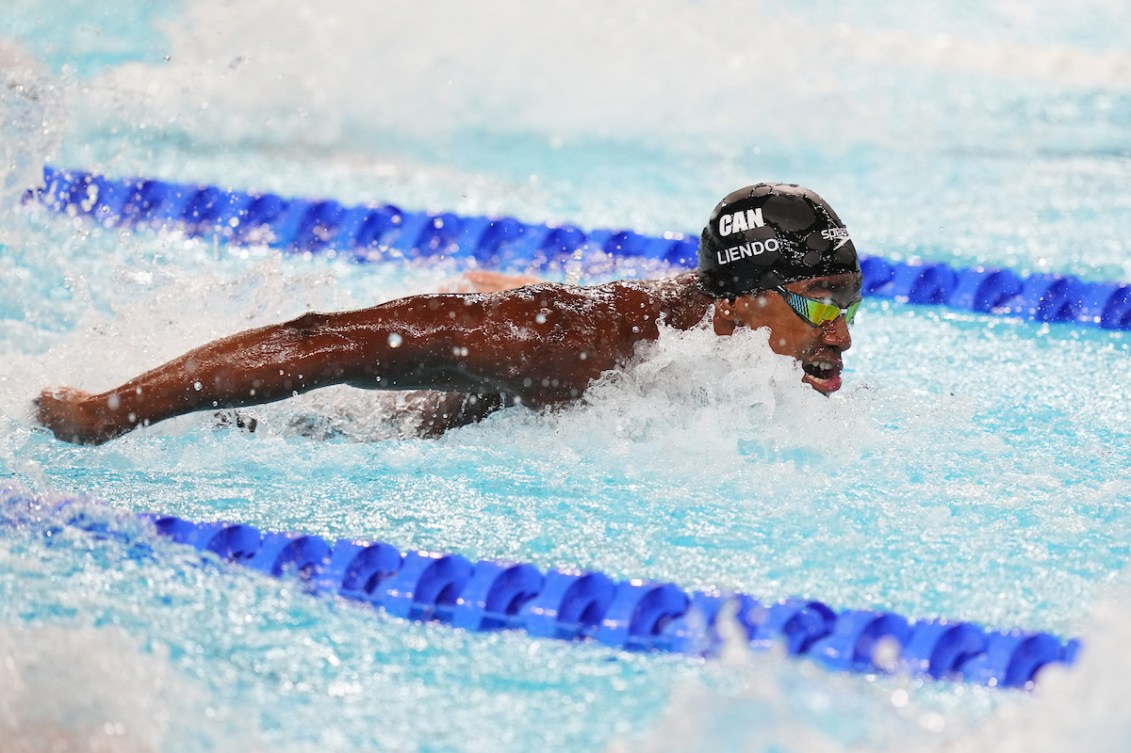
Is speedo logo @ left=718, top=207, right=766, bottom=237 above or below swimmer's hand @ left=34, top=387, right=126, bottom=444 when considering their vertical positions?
above

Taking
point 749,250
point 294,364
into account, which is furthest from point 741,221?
point 294,364

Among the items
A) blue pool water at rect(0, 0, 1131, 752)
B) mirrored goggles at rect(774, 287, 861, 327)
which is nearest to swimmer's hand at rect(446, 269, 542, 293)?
blue pool water at rect(0, 0, 1131, 752)

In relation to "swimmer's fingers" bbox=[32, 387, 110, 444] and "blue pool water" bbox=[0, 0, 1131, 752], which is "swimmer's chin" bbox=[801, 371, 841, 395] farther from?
"swimmer's fingers" bbox=[32, 387, 110, 444]

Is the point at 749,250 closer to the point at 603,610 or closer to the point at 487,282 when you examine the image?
the point at 487,282

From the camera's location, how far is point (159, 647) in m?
2.14

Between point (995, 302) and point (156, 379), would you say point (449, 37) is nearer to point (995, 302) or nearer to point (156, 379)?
point (995, 302)

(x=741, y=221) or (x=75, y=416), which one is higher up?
(x=741, y=221)

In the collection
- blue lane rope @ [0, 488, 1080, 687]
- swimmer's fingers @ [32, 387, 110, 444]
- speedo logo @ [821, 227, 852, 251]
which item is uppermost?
speedo logo @ [821, 227, 852, 251]

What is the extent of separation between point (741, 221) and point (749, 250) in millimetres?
72

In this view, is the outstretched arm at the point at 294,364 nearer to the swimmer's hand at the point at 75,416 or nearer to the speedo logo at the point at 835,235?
the swimmer's hand at the point at 75,416

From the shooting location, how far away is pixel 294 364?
8.37ft

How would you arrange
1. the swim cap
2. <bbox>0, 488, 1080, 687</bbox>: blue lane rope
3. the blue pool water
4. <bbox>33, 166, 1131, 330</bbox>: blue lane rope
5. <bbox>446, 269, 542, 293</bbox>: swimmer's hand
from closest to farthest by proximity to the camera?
the blue pool water
<bbox>0, 488, 1080, 687</bbox>: blue lane rope
the swim cap
<bbox>446, 269, 542, 293</bbox>: swimmer's hand
<bbox>33, 166, 1131, 330</bbox>: blue lane rope

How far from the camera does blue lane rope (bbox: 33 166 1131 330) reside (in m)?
4.37

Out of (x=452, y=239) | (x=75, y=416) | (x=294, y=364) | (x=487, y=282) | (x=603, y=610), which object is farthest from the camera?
(x=452, y=239)
